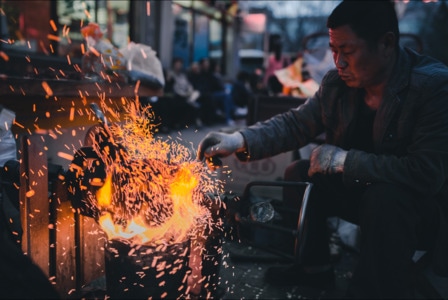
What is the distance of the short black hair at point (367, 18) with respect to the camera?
7.03 ft

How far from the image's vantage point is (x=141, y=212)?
2066 mm

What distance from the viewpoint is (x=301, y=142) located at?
9.52ft

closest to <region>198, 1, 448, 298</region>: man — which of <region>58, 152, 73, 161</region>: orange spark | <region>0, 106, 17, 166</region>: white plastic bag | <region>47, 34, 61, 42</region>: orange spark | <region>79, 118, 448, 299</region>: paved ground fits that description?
<region>79, 118, 448, 299</region>: paved ground

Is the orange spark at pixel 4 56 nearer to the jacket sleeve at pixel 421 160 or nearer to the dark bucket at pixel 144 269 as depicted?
the dark bucket at pixel 144 269

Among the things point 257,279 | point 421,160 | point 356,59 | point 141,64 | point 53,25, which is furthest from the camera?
point 53,25

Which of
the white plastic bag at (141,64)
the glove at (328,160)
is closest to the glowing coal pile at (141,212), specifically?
the glove at (328,160)

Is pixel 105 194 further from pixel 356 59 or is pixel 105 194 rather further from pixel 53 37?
pixel 53 37

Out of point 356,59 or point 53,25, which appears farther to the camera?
point 53,25

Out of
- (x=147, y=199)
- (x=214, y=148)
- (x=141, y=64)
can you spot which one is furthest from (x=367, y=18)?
(x=141, y=64)

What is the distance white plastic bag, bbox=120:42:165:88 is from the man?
1.56 m

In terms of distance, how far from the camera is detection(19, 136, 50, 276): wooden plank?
2.02 metres

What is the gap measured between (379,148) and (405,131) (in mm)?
186

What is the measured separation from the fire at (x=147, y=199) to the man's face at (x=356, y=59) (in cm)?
110

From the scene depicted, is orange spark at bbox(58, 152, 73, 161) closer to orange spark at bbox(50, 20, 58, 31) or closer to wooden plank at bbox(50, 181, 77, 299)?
wooden plank at bbox(50, 181, 77, 299)
